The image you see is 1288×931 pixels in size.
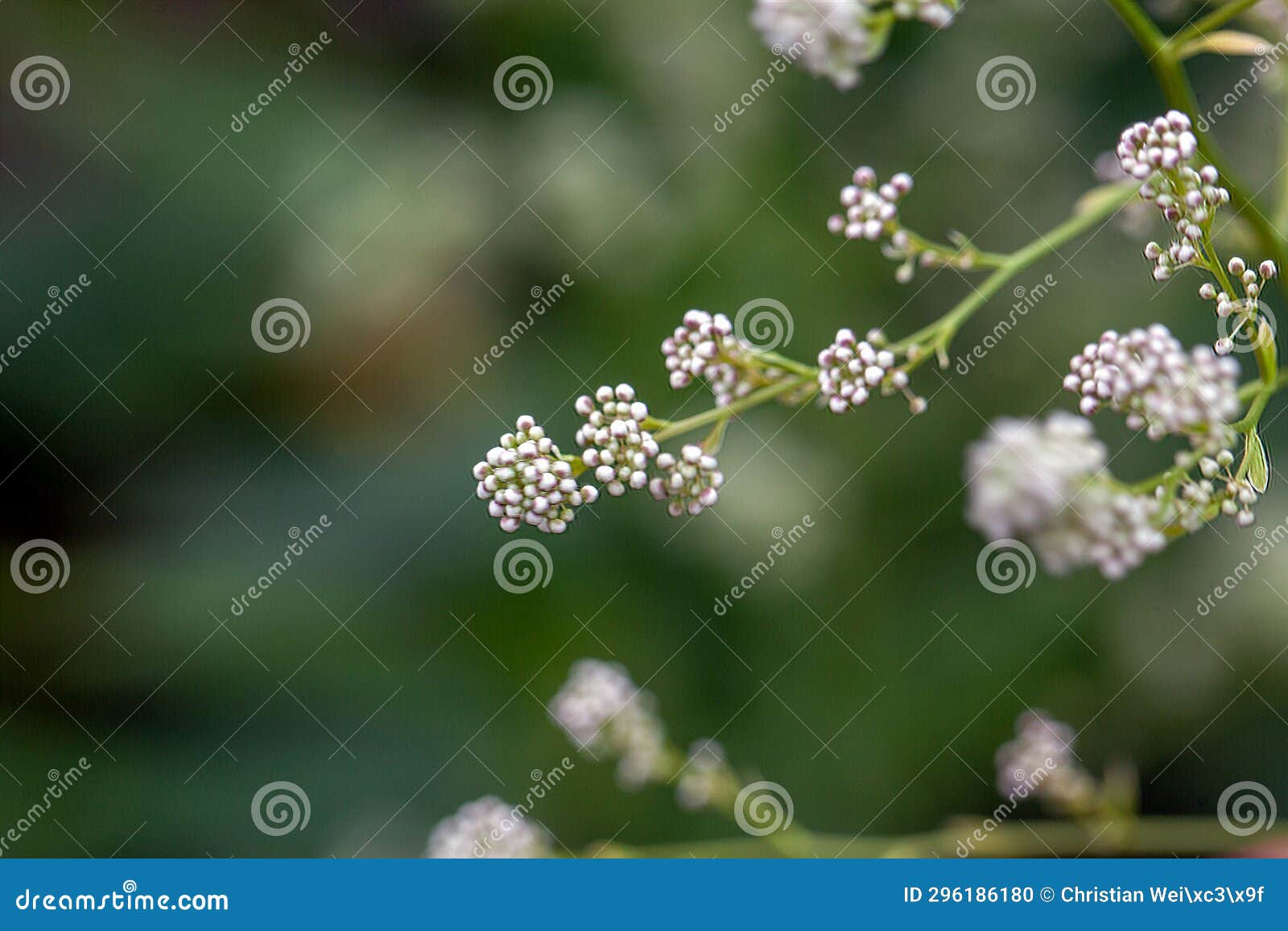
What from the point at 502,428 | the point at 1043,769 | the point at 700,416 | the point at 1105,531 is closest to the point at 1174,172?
the point at 1105,531

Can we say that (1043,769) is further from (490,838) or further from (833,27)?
(833,27)

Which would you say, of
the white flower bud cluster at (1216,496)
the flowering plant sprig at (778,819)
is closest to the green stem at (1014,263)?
the white flower bud cluster at (1216,496)

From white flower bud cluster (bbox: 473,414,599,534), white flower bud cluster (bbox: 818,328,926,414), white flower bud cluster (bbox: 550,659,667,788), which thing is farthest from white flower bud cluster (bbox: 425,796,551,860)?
white flower bud cluster (bbox: 818,328,926,414)

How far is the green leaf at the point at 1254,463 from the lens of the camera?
825mm

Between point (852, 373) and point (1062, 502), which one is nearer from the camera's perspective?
point (852, 373)

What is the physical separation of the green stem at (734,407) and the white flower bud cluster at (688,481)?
2 cm

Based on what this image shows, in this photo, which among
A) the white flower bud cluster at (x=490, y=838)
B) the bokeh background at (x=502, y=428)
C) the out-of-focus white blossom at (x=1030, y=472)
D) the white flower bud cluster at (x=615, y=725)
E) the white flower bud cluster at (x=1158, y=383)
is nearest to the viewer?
the white flower bud cluster at (x=1158, y=383)

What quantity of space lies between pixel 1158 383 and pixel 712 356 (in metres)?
0.33

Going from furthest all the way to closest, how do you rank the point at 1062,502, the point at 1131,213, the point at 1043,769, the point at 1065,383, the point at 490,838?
the point at 1043,769
the point at 490,838
the point at 1131,213
the point at 1062,502
the point at 1065,383

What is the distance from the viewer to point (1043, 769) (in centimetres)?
153

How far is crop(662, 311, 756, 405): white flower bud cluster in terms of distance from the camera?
895mm

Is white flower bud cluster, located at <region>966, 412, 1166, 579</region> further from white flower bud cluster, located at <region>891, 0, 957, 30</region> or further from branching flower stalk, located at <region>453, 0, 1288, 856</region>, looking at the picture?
white flower bud cluster, located at <region>891, 0, 957, 30</region>

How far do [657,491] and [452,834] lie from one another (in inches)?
32.1

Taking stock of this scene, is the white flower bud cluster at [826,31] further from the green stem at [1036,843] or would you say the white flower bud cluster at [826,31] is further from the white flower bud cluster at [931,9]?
the green stem at [1036,843]
